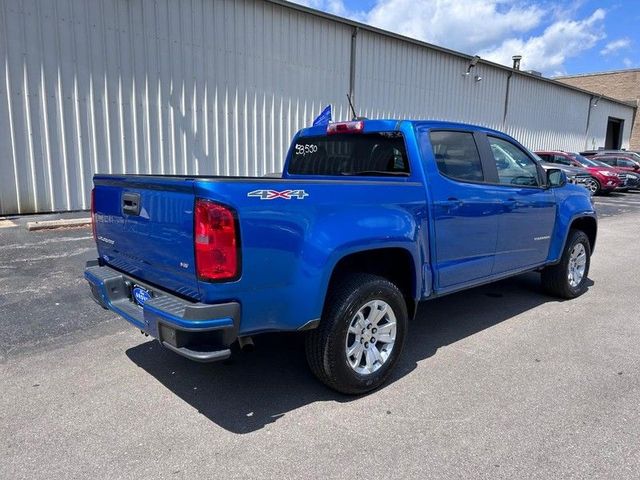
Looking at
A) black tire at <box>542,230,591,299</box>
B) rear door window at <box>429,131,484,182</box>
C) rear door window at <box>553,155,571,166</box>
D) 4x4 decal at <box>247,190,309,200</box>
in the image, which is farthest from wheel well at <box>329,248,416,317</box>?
rear door window at <box>553,155,571,166</box>

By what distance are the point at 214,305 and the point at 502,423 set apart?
76.0 inches

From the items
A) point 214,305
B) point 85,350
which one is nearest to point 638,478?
point 214,305

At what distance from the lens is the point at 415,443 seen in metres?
2.89

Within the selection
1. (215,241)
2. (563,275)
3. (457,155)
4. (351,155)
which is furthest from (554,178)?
(215,241)

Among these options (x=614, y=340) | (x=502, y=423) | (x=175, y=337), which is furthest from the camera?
(x=614, y=340)

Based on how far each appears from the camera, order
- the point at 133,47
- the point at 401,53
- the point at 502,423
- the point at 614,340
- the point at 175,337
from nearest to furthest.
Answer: the point at 175,337 < the point at 502,423 < the point at 614,340 < the point at 133,47 < the point at 401,53

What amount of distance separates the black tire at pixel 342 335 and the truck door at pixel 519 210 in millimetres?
1748

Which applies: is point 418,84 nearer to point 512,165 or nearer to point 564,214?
point 564,214

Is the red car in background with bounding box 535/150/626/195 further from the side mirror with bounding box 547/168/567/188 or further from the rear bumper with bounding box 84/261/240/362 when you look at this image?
the rear bumper with bounding box 84/261/240/362

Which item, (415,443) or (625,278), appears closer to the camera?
(415,443)

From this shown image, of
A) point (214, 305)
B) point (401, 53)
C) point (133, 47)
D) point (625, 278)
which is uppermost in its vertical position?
point (401, 53)

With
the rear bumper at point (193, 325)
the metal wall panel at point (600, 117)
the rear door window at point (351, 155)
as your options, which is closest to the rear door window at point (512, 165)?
the rear door window at point (351, 155)

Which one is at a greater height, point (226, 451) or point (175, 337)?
point (175, 337)

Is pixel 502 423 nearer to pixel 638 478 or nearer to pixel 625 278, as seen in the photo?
pixel 638 478
